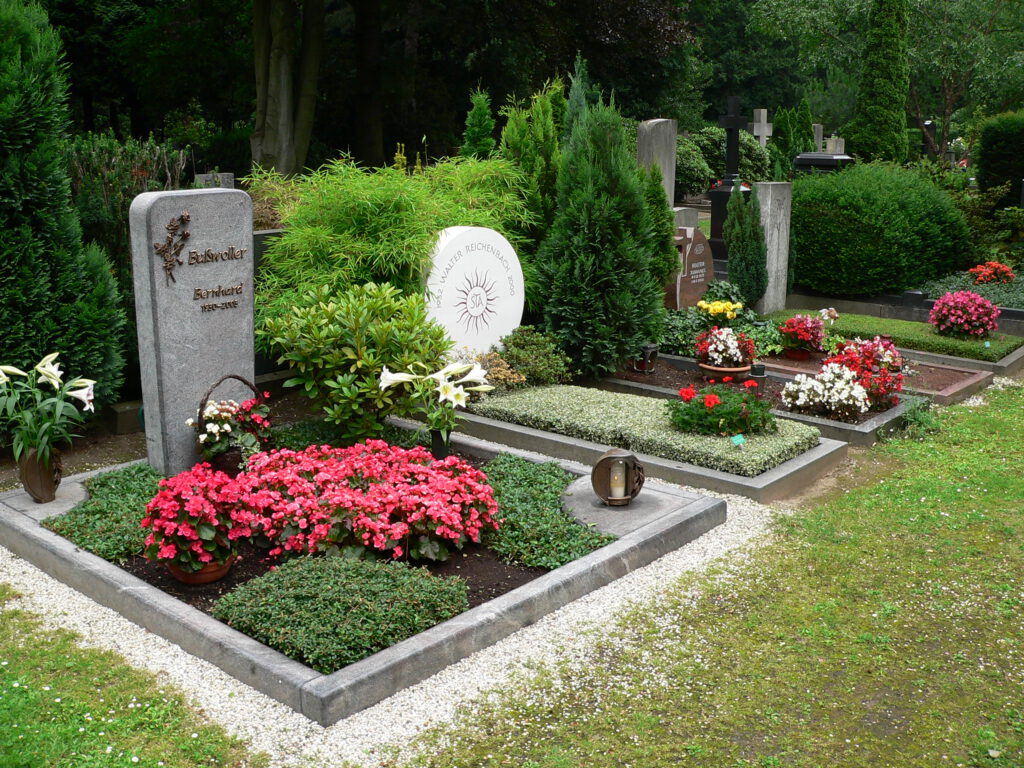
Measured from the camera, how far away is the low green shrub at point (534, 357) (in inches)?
362

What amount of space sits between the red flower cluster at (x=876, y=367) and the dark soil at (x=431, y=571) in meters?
4.42

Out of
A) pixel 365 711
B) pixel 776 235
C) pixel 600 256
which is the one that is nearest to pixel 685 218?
pixel 776 235

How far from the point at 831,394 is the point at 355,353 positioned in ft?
13.4

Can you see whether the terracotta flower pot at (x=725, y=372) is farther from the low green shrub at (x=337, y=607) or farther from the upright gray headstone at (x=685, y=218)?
the low green shrub at (x=337, y=607)

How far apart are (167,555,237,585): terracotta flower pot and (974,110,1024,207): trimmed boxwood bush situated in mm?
15790

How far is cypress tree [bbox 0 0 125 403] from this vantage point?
24.3 feet

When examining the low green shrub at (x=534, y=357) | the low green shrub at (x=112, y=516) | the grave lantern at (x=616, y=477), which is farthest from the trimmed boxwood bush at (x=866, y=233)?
the low green shrub at (x=112, y=516)

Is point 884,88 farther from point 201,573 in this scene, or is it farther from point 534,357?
point 201,573

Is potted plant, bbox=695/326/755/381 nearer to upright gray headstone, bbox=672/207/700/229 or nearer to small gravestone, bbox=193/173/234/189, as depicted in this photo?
upright gray headstone, bbox=672/207/700/229

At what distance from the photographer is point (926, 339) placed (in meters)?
11.5

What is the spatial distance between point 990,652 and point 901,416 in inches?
158

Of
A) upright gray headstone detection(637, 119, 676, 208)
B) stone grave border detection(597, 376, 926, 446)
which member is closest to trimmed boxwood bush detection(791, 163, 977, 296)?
upright gray headstone detection(637, 119, 676, 208)

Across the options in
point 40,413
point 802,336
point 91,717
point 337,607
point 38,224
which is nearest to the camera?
point 91,717

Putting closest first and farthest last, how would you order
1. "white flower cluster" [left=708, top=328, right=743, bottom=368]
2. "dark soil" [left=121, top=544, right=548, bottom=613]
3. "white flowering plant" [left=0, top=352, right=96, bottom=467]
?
"dark soil" [left=121, top=544, right=548, bottom=613] < "white flowering plant" [left=0, top=352, right=96, bottom=467] < "white flower cluster" [left=708, top=328, right=743, bottom=368]
